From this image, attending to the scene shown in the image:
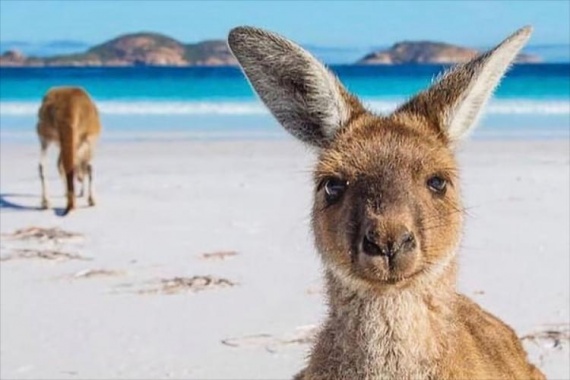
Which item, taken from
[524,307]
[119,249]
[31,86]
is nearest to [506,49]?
[524,307]

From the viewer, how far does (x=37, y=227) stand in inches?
385

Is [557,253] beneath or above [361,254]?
beneath

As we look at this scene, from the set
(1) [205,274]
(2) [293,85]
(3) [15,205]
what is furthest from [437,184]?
(3) [15,205]

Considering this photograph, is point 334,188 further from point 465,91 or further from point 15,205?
point 15,205

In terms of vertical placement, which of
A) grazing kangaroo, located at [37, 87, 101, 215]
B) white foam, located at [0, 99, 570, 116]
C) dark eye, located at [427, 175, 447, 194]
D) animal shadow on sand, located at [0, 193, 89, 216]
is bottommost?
white foam, located at [0, 99, 570, 116]

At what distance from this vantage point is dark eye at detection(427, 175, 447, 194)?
11.6 ft

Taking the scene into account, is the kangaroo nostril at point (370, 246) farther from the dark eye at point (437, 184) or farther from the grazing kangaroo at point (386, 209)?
the dark eye at point (437, 184)

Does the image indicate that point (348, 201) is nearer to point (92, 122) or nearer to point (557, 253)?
point (557, 253)

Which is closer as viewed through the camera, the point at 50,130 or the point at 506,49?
the point at 506,49

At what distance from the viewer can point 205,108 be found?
3172cm

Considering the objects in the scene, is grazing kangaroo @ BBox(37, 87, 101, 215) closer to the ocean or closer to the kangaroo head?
the ocean

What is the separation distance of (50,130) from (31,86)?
36862mm

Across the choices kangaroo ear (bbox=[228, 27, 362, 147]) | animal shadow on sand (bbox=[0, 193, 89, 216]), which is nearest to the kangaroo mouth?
kangaroo ear (bbox=[228, 27, 362, 147])

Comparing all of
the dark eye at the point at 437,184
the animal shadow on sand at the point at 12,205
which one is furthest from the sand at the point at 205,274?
the dark eye at the point at 437,184
